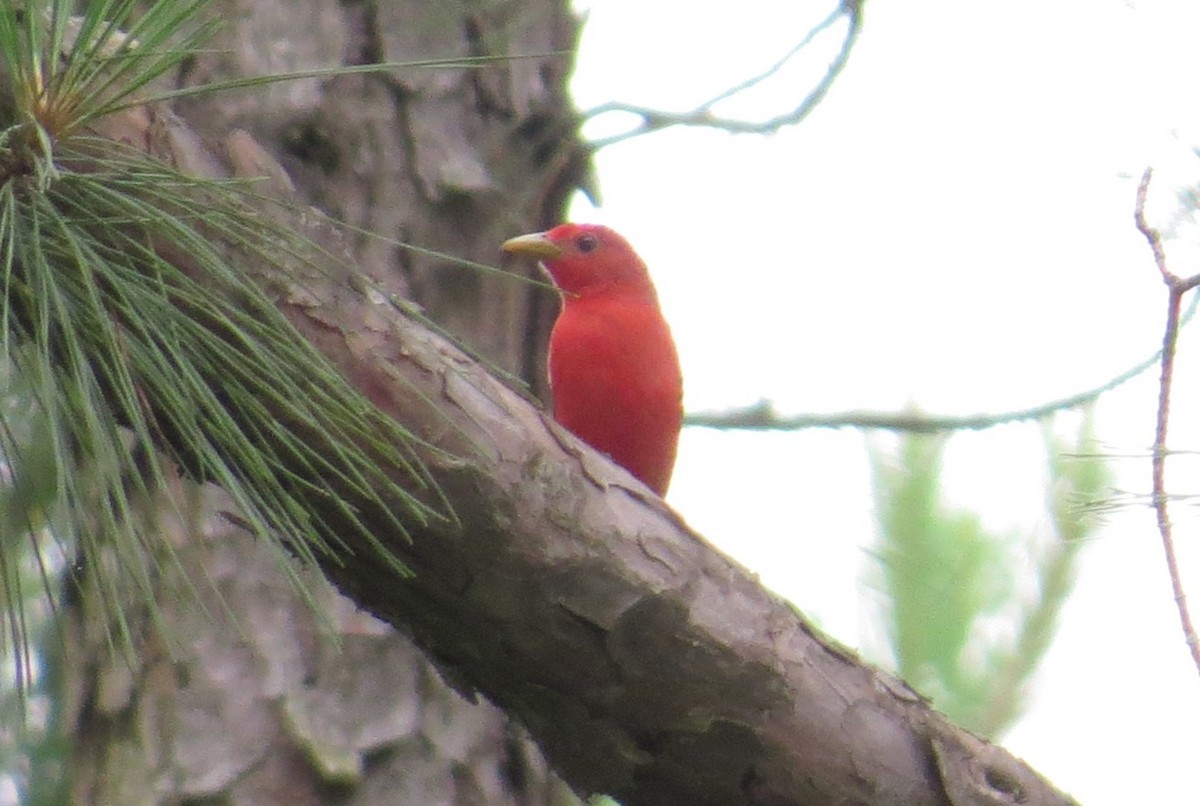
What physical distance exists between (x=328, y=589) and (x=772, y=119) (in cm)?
113

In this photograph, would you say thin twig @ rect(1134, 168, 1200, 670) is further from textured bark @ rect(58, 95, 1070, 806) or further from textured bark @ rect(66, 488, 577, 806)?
textured bark @ rect(66, 488, 577, 806)

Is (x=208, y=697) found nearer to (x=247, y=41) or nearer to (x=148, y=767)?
(x=148, y=767)

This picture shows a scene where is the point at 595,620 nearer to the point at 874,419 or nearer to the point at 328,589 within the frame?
the point at 328,589

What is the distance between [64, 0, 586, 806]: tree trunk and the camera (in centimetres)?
272

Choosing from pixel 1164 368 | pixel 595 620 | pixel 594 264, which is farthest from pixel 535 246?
→ pixel 1164 368

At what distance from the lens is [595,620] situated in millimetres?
1981

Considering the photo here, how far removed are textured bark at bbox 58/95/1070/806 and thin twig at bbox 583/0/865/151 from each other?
1056 mm

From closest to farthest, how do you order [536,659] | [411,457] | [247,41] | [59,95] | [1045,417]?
[59,95] < [411,457] < [536,659] < [247,41] < [1045,417]

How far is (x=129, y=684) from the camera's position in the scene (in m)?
2.76

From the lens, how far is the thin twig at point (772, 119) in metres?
2.86

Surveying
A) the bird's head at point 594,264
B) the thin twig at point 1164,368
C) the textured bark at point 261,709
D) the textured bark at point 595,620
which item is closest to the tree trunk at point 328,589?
the textured bark at point 261,709

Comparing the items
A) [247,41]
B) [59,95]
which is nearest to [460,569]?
[59,95]

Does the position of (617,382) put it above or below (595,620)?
below

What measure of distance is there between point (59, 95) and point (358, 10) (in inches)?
66.8
